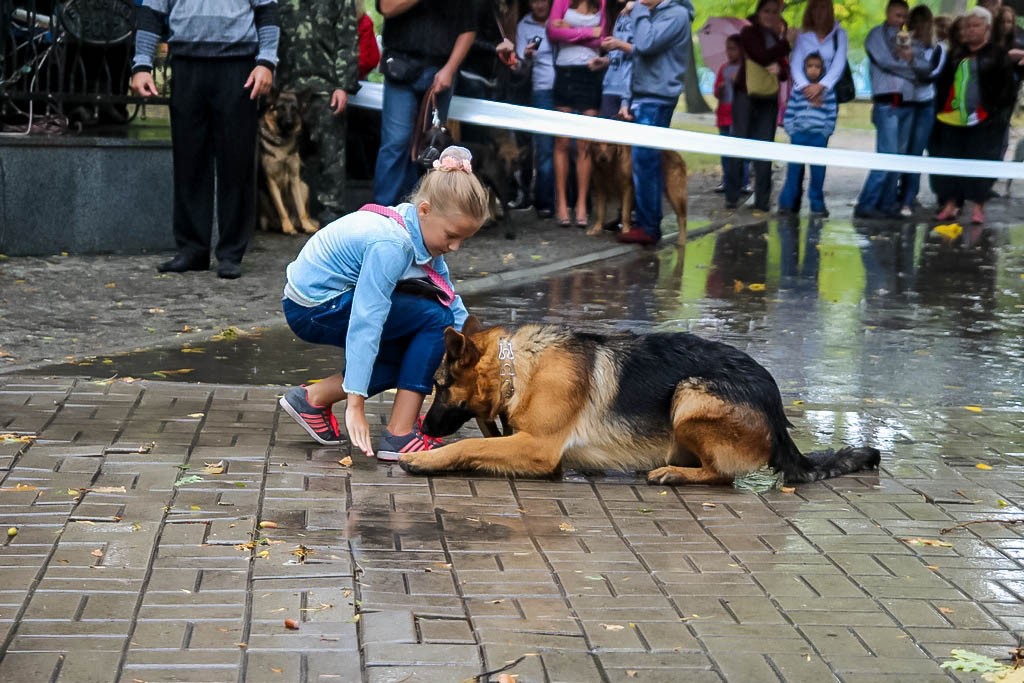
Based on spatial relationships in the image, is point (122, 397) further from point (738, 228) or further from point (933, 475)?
point (738, 228)

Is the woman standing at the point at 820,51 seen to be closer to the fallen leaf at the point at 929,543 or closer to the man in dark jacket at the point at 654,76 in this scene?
the man in dark jacket at the point at 654,76

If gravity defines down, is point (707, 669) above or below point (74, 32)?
below

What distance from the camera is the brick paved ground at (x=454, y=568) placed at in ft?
11.6

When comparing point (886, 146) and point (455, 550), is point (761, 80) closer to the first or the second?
point (886, 146)

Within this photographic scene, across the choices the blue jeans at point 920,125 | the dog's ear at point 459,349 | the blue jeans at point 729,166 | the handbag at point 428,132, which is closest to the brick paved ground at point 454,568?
the dog's ear at point 459,349

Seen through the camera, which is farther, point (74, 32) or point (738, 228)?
point (738, 228)

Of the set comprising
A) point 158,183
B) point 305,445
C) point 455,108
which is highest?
point 455,108

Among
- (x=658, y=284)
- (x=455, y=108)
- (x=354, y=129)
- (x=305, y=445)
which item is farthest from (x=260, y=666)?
(x=354, y=129)

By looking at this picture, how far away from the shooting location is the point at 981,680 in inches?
138

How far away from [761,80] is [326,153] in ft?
20.2

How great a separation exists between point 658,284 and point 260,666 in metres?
7.66

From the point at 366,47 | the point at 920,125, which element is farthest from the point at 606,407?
the point at 920,125

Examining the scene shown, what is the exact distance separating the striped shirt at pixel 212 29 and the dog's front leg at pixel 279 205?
9.17ft

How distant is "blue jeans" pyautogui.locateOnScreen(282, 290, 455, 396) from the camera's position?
5.46 meters
